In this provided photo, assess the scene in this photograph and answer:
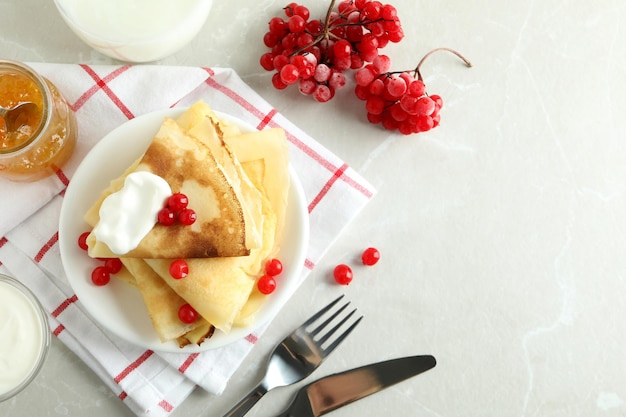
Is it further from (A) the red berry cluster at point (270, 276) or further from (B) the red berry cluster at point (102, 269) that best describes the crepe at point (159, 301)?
(A) the red berry cluster at point (270, 276)

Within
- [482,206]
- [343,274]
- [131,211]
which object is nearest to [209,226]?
[131,211]

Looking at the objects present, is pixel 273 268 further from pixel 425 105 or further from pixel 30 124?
pixel 30 124

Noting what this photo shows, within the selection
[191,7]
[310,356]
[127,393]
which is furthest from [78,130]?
[310,356]

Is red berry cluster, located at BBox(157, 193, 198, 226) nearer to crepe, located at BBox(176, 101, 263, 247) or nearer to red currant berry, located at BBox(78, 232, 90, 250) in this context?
crepe, located at BBox(176, 101, 263, 247)

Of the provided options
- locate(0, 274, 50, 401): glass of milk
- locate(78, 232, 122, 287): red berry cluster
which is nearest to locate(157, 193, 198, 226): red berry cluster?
locate(78, 232, 122, 287): red berry cluster

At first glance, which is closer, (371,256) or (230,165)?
(230,165)

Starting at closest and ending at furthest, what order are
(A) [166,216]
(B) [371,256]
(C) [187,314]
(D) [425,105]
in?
(A) [166,216] < (C) [187,314] < (D) [425,105] < (B) [371,256]
